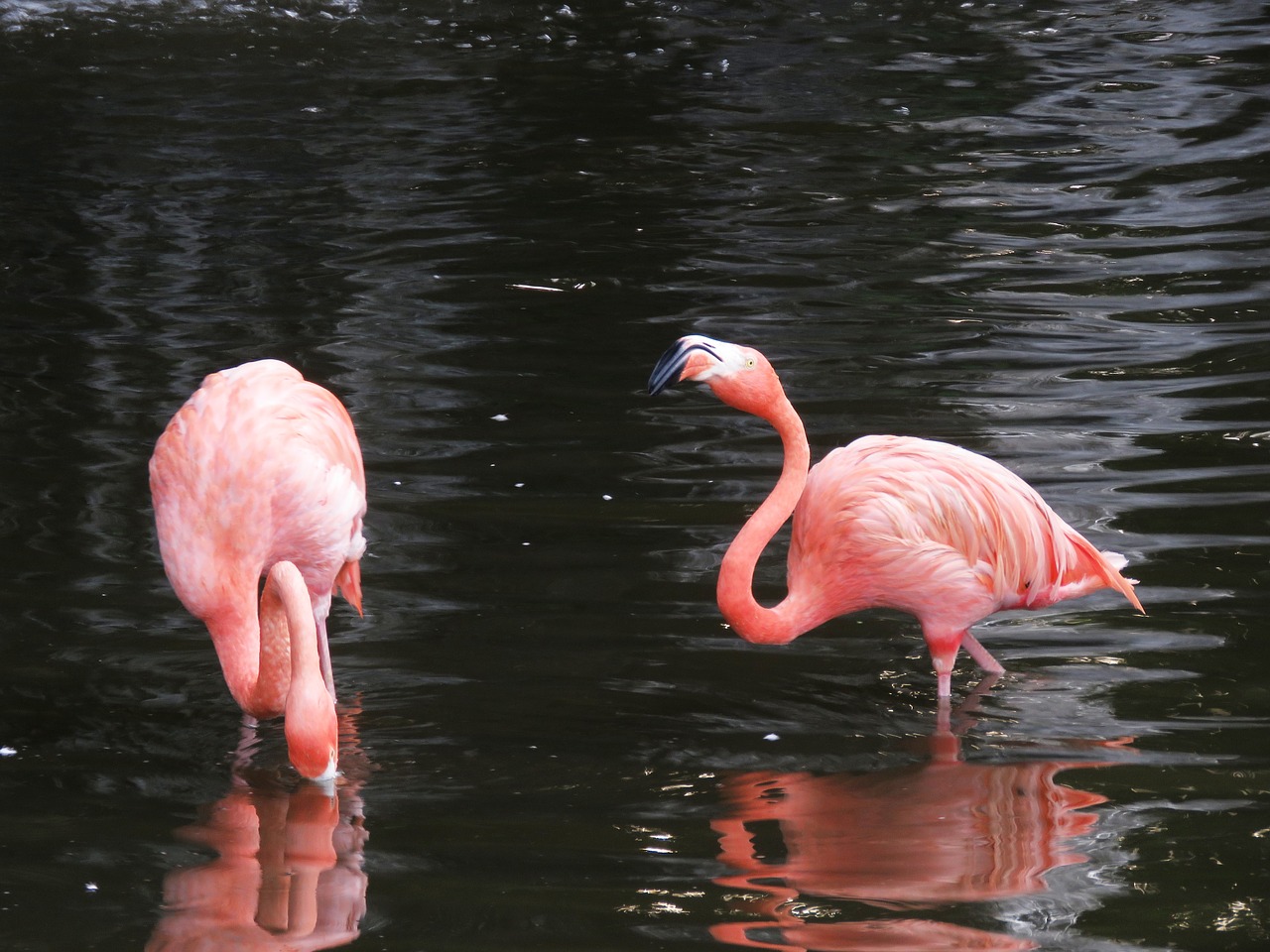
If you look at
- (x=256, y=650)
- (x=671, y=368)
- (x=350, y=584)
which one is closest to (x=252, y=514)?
(x=256, y=650)

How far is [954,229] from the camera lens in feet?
26.1

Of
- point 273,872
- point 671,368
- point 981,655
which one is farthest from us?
point 981,655

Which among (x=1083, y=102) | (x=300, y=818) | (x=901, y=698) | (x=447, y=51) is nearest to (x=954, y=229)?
(x=1083, y=102)

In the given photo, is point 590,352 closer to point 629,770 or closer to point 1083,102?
point 629,770

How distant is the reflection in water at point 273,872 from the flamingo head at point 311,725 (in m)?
0.15

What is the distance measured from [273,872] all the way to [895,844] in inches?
49.0

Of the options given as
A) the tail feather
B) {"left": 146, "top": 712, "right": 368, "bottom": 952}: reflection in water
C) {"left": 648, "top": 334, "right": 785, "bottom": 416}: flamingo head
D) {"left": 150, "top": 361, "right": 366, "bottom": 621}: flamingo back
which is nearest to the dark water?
{"left": 146, "top": 712, "right": 368, "bottom": 952}: reflection in water

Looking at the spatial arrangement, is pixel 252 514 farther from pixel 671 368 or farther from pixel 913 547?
pixel 913 547

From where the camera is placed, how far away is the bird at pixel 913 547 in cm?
396

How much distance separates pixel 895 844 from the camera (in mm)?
3363

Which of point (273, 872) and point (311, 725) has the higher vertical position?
point (311, 725)

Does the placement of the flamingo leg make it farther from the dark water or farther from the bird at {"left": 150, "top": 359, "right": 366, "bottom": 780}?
the dark water

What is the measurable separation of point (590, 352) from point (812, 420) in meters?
1.14

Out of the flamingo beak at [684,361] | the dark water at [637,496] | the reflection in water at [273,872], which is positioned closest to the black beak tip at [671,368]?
the flamingo beak at [684,361]
